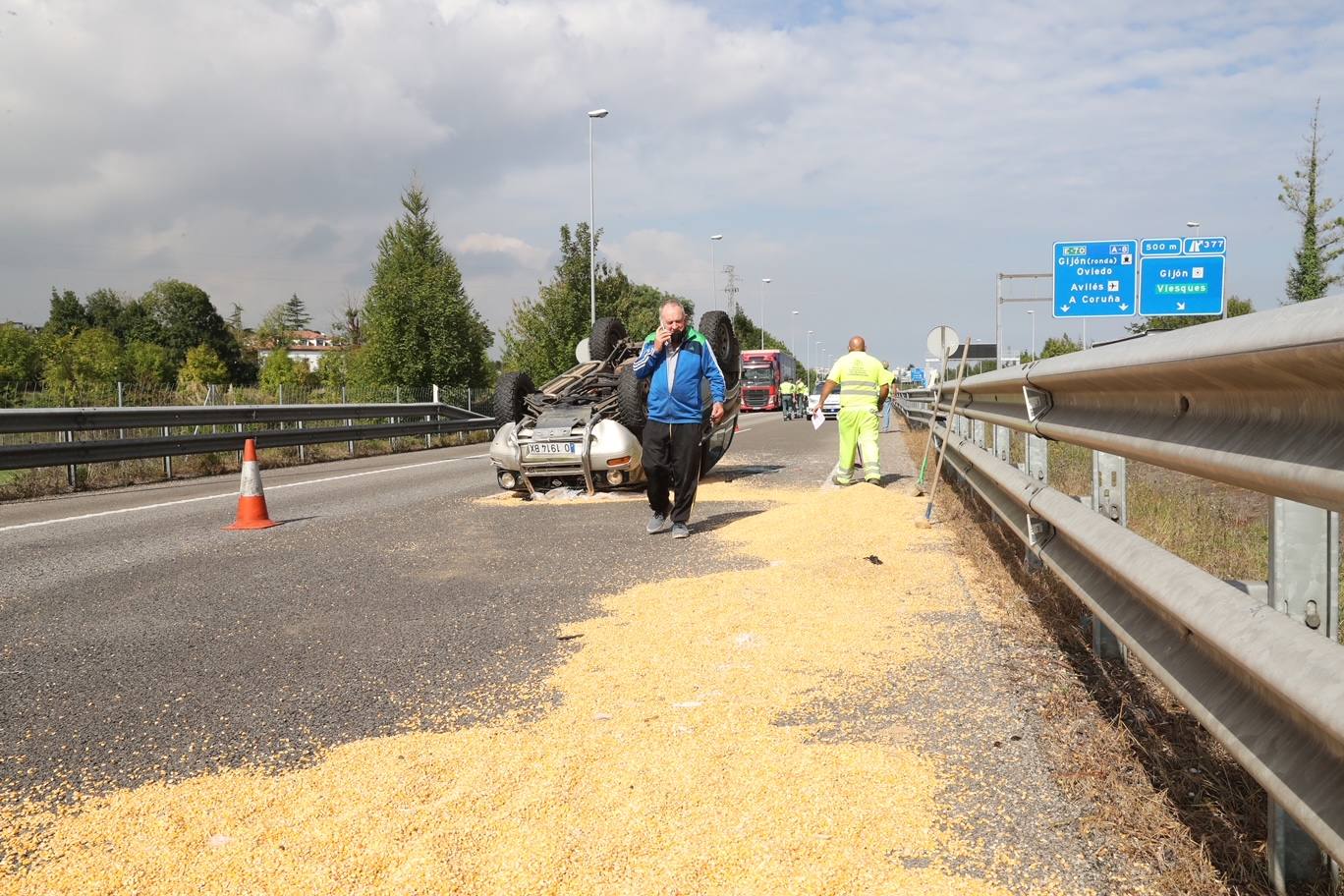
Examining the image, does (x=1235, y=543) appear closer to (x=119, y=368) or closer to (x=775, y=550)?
(x=775, y=550)

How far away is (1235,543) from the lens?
286 inches

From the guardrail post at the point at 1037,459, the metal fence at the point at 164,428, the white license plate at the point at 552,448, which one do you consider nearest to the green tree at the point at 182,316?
the metal fence at the point at 164,428

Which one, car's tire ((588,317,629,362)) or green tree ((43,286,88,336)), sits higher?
green tree ((43,286,88,336))

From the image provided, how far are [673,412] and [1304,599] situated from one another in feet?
21.9

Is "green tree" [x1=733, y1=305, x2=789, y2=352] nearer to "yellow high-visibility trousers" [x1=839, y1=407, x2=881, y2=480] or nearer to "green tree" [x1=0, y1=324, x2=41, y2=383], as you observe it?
"green tree" [x1=0, y1=324, x2=41, y2=383]

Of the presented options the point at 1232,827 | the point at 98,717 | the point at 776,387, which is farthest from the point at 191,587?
the point at 776,387

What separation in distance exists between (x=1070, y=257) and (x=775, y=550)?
68.7ft

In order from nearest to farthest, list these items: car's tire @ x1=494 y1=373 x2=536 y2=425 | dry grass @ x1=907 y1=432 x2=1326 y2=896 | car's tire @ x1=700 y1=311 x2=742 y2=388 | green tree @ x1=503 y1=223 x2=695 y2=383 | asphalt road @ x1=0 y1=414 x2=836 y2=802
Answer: dry grass @ x1=907 y1=432 x2=1326 y2=896 < asphalt road @ x1=0 y1=414 x2=836 y2=802 < car's tire @ x1=494 y1=373 x2=536 y2=425 < car's tire @ x1=700 y1=311 x2=742 y2=388 < green tree @ x1=503 y1=223 x2=695 y2=383

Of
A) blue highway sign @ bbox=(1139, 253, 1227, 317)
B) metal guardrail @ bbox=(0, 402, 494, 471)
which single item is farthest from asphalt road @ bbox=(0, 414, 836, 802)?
blue highway sign @ bbox=(1139, 253, 1227, 317)

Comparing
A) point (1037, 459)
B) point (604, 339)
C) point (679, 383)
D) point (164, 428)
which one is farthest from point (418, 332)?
point (1037, 459)

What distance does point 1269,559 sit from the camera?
7.14ft

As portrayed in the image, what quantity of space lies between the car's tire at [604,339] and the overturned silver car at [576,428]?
39 cm

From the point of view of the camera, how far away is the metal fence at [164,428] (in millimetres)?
12820

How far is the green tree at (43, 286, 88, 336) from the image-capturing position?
4360 inches
